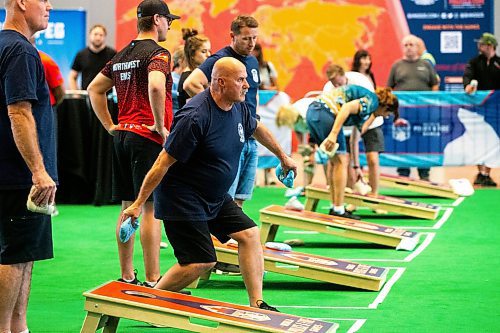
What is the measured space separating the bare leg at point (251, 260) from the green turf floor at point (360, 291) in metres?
0.58

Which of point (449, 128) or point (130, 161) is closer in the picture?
point (130, 161)

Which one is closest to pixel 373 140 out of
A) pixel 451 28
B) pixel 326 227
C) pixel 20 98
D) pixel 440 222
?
pixel 440 222

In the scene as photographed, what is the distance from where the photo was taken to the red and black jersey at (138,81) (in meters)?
6.90

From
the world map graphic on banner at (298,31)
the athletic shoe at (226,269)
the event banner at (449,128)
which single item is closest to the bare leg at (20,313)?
the athletic shoe at (226,269)

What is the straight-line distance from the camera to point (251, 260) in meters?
6.22

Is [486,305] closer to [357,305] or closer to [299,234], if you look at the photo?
[357,305]

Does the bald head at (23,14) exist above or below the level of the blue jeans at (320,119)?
above

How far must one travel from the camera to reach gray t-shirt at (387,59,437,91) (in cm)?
1506

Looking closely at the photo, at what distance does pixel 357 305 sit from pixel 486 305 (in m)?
0.82

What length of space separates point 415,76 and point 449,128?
2.87 ft

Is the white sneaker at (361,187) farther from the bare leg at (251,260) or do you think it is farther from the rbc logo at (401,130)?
the bare leg at (251,260)

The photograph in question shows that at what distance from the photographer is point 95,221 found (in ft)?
38.4

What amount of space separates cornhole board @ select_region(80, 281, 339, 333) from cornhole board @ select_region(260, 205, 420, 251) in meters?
3.38

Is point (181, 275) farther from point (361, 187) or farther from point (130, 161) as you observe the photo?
point (361, 187)
